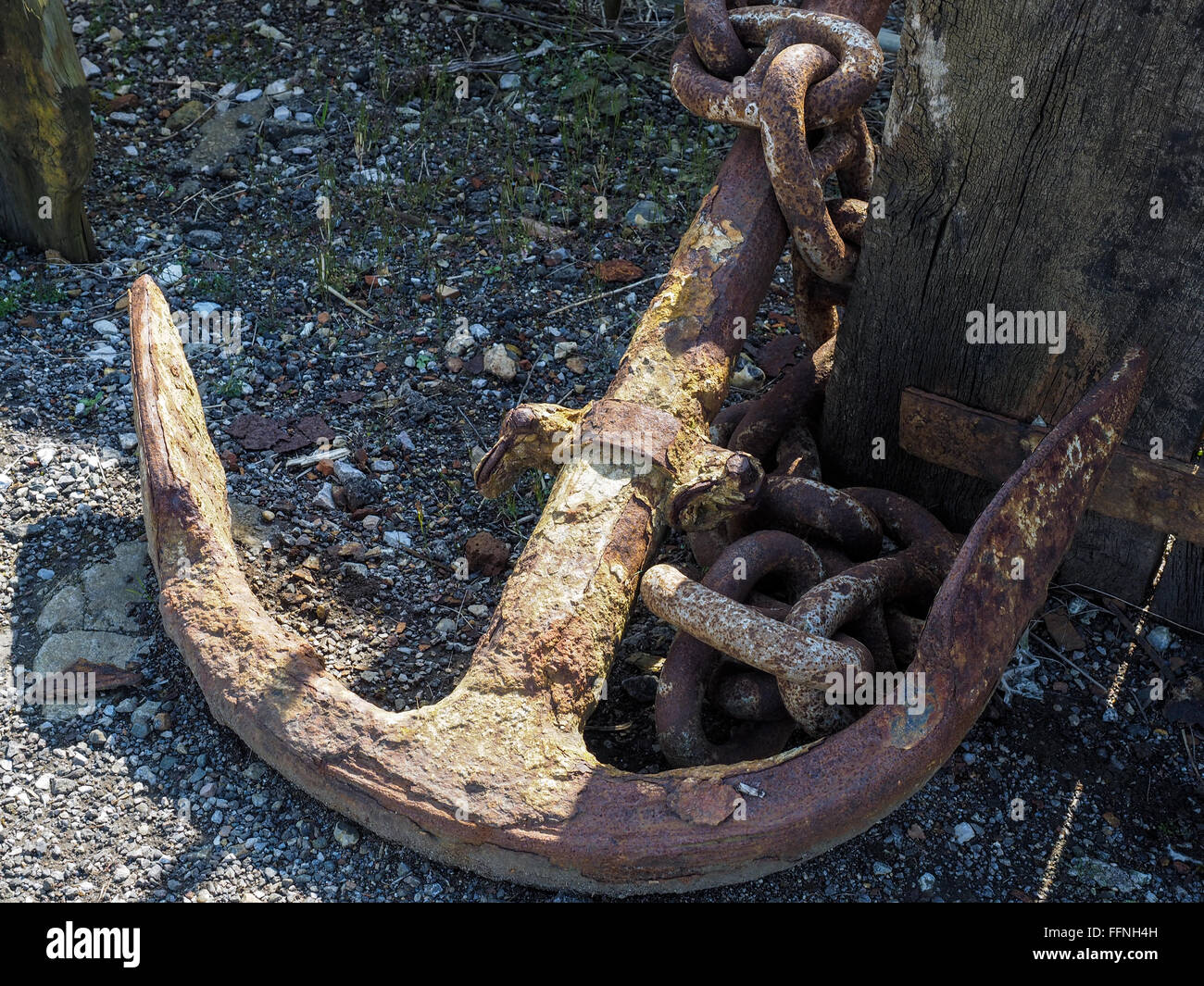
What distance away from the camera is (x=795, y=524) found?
2.69 meters

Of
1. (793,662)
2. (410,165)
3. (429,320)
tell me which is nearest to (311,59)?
(410,165)

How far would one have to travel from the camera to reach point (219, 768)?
8.40ft

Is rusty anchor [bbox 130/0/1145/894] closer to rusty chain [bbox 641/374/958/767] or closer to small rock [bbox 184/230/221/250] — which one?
rusty chain [bbox 641/374/958/767]

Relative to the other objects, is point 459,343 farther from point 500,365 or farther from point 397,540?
point 397,540

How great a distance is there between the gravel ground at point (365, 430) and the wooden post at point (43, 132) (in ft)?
0.43

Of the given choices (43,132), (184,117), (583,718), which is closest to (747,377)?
(583,718)

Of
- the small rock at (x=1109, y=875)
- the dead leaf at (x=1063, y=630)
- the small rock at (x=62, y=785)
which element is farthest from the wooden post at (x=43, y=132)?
the small rock at (x=1109, y=875)

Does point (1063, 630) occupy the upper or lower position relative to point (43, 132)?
lower

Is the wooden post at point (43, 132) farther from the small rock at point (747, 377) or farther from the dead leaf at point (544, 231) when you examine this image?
the small rock at point (747, 377)

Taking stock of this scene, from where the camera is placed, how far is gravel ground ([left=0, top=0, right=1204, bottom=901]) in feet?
8.07

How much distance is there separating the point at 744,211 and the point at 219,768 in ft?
5.77

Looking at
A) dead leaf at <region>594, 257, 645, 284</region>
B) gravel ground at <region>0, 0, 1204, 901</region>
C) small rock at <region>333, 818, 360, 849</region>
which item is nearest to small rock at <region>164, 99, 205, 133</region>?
gravel ground at <region>0, 0, 1204, 901</region>

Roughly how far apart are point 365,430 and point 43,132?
154 cm

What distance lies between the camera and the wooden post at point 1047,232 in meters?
2.25
